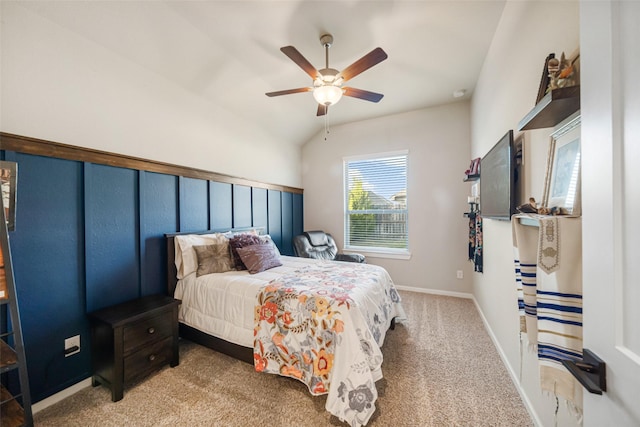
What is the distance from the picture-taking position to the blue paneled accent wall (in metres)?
1.66

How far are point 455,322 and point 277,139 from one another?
12.5 feet

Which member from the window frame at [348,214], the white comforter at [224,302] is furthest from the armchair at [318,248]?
the white comforter at [224,302]

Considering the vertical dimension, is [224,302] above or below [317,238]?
below

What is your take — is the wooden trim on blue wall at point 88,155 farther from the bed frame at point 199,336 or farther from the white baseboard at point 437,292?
the white baseboard at point 437,292

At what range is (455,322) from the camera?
9.40 feet

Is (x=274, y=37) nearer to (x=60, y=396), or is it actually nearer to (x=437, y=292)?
(x=60, y=396)

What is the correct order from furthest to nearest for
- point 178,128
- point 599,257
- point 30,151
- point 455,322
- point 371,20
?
1. point 455,322
2. point 178,128
3. point 371,20
4. point 30,151
5. point 599,257

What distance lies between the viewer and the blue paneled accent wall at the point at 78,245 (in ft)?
5.43

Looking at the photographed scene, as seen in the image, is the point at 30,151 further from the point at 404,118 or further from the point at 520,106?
the point at 404,118

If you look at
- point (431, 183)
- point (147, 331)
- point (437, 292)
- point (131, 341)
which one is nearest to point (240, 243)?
point (147, 331)

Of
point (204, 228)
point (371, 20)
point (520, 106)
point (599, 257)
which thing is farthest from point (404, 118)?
point (599, 257)

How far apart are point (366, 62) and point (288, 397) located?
2616 millimetres

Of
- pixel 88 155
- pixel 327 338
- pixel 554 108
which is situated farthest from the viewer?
pixel 88 155

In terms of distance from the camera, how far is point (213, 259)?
2500 millimetres
